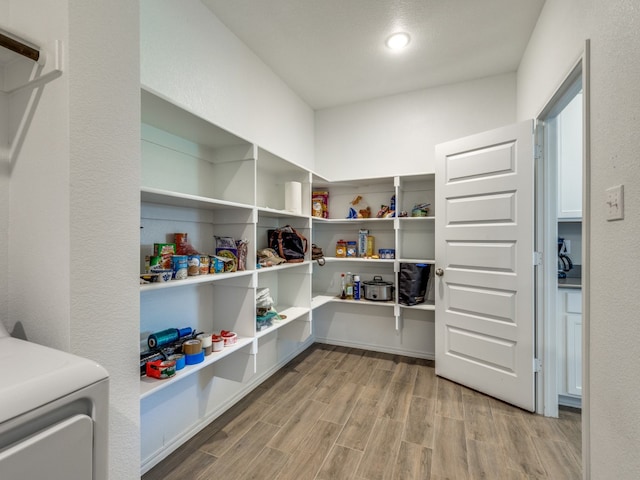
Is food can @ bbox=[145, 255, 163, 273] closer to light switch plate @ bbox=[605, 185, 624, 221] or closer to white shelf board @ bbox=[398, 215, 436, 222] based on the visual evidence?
light switch plate @ bbox=[605, 185, 624, 221]

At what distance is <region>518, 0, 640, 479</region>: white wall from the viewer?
99cm

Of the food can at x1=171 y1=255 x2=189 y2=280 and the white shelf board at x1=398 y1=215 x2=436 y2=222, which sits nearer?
the food can at x1=171 y1=255 x2=189 y2=280

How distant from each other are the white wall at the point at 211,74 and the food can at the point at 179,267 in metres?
0.72

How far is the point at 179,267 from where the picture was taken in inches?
54.9

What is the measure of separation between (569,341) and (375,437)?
60.3 inches

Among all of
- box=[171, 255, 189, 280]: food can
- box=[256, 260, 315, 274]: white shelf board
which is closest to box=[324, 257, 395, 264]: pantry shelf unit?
box=[256, 260, 315, 274]: white shelf board

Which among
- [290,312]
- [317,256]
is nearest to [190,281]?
[290,312]

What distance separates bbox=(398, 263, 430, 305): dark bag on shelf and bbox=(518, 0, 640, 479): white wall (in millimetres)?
1496

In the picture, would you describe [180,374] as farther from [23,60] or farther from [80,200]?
[23,60]

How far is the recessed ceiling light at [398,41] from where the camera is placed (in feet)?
7.23

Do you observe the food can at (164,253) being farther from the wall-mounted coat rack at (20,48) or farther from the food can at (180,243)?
the wall-mounted coat rack at (20,48)

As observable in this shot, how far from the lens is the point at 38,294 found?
0.89m

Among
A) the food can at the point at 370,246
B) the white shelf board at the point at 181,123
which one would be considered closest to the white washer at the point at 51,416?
the white shelf board at the point at 181,123

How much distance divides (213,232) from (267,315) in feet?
2.25
